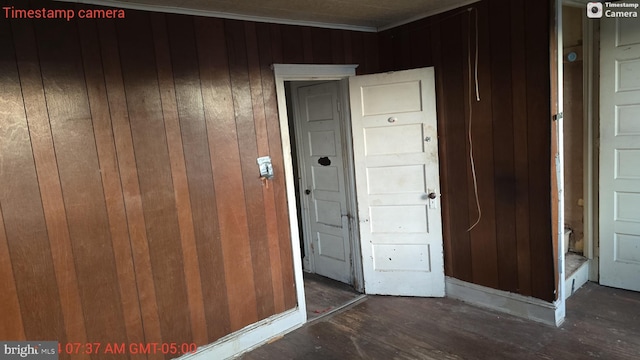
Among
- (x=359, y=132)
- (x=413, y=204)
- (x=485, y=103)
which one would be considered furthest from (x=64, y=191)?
(x=485, y=103)

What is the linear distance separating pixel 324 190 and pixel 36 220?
2.43 metres

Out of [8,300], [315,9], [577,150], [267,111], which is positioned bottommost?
[8,300]

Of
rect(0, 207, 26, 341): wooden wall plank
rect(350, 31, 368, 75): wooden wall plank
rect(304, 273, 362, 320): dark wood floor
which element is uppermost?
rect(350, 31, 368, 75): wooden wall plank

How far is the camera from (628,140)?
3.29 metres

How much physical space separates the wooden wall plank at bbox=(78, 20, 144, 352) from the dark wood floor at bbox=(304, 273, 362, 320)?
1454 mm

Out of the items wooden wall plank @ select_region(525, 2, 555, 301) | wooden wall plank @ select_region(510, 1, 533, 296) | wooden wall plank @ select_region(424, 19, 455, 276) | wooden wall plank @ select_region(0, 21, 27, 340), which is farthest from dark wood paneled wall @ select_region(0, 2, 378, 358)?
wooden wall plank @ select_region(525, 2, 555, 301)

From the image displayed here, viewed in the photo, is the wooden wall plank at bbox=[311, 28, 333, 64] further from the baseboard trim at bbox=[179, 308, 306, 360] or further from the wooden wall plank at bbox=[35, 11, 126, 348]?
the baseboard trim at bbox=[179, 308, 306, 360]

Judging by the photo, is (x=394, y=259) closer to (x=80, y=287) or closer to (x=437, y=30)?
(x=437, y=30)

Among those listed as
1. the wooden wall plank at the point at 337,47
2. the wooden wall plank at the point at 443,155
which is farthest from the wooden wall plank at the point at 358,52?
the wooden wall plank at the point at 443,155

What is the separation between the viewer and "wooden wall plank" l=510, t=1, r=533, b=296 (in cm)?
292

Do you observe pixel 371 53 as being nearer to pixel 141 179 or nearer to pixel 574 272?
pixel 141 179

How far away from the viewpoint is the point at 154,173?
2607 millimetres

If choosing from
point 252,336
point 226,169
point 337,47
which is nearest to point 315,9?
→ point 337,47

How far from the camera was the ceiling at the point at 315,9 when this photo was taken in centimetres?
258
